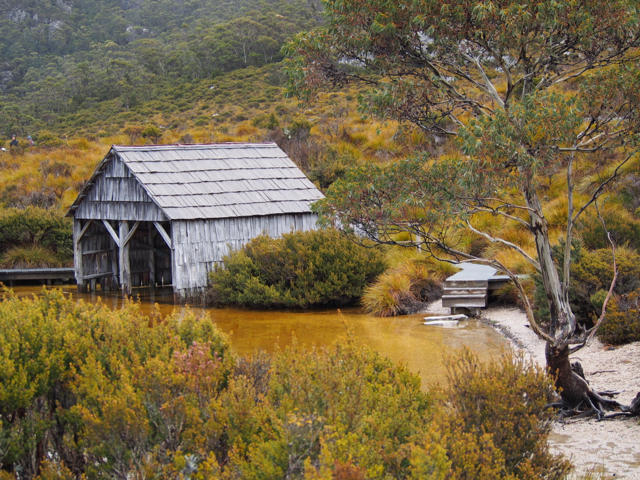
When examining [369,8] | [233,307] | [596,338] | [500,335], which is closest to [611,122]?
[369,8]

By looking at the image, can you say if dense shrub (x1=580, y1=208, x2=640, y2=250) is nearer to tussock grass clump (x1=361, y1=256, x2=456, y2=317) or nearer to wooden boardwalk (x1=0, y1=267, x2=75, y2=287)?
tussock grass clump (x1=361, y1=256, x2=456, y2=317)

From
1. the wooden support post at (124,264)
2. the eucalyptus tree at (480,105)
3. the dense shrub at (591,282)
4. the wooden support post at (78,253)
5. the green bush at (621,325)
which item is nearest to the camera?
the eucalyptus tree at (480,105)

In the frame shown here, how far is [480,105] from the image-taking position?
7.61m

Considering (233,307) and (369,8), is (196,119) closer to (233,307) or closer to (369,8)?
(233,307)

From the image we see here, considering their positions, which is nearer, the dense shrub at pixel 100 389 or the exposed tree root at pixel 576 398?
the dense shrub at pixel 100 389

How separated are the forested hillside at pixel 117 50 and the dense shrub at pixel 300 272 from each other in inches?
1403

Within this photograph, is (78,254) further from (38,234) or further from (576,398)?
Answer: (576,398)

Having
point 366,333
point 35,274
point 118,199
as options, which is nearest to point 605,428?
point 366,333

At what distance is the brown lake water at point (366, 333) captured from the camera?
9.83 meters

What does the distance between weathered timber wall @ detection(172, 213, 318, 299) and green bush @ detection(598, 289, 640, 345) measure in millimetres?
8334

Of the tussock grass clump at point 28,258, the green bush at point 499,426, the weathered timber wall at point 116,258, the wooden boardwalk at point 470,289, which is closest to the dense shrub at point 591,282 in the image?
the wooden boardwalk at point 470,289

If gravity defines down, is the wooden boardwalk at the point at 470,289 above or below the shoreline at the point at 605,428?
above

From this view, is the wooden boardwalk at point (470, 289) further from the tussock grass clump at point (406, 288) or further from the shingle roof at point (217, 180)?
the shingle roof at point (217, 180)

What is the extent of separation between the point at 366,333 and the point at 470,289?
2501mm
